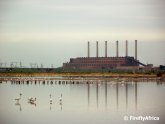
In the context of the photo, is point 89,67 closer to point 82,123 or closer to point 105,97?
point 105,97

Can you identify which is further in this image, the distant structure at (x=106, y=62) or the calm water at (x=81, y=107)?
the distant structure at (x=106, y=62)

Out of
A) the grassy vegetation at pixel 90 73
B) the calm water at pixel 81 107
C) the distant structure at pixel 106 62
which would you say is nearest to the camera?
the calm water at pixel 81 107

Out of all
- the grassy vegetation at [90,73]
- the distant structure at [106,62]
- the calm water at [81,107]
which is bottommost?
the grassy vegetation at [90,73]

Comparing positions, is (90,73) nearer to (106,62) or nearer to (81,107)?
(106,62)

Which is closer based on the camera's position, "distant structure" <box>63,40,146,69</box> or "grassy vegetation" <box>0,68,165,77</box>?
"grassy vegetation" <box>0,68,165,77</box>

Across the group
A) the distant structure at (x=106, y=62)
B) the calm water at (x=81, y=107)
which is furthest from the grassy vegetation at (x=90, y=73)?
the calm water at (x=81, y=107)

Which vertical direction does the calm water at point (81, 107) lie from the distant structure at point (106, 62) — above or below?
below

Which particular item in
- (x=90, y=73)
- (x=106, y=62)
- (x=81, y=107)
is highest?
(x=106, y=62)

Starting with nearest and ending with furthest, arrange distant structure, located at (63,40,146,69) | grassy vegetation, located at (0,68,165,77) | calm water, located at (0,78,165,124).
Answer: calm water, located at (0,78,165,124) < grassy vegetation, located at (0,68,165,77) < distant structure, located at (63,40,146,69)

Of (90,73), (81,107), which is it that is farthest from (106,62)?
(81,107)

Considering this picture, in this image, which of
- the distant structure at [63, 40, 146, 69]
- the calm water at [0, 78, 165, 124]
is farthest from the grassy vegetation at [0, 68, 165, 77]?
the calm water at [0, 78, 165, 124]

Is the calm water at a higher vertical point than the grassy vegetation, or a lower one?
higher

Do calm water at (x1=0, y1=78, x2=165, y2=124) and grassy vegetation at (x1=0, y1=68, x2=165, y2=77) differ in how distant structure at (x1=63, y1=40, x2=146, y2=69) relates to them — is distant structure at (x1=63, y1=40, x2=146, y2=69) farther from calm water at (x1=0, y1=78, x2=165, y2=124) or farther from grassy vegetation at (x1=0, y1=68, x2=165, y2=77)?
calm water at (x1=0, y1=78, x2=165, y2=124)

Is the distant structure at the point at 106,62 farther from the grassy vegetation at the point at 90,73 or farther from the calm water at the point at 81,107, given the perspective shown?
the calm water at the point at 81,107
